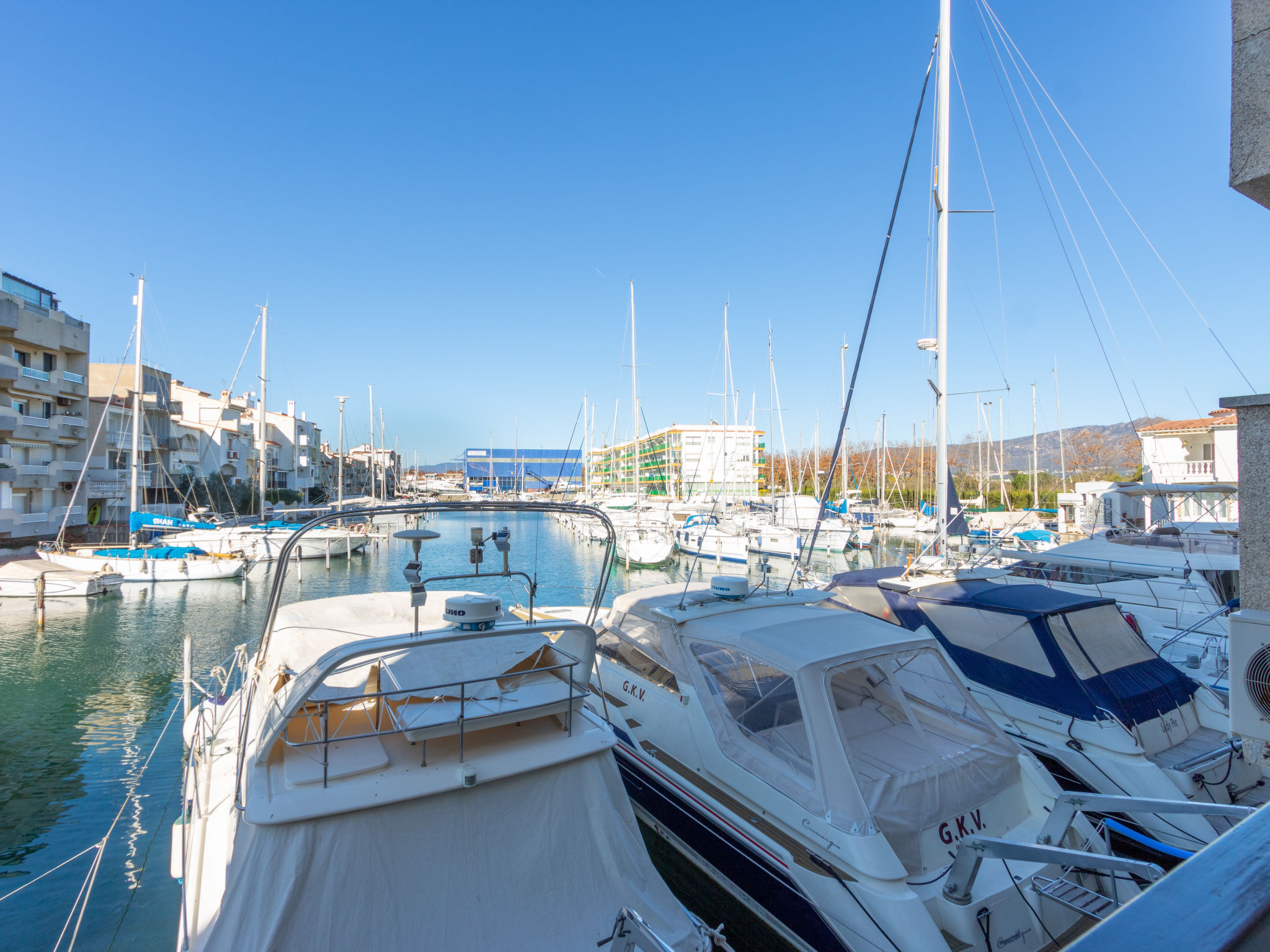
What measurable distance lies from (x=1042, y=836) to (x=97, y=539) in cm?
3629

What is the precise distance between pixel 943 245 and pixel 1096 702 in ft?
27.6

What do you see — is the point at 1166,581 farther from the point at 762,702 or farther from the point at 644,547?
the point at 644,547

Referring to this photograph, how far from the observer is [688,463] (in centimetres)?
6444

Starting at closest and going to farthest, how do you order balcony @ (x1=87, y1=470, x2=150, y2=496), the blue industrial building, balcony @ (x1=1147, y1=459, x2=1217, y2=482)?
balcony @ (x1=1147, y1=459, x2=1217, y2=482) → balcony @ (x1=87, y1=470, x2=150, y2=496) → the blue industrial building

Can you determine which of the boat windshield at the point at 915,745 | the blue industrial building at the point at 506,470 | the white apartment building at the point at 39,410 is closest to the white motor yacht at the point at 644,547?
the boat windshield at the point at 915,745

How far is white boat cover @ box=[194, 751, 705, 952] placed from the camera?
3.14m

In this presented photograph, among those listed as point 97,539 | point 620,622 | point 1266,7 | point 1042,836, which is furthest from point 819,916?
point 97,539

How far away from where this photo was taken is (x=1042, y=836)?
3688 millimetres

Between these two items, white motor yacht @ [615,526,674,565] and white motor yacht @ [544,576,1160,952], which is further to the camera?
white motor yacht @ [615,526,674,565]

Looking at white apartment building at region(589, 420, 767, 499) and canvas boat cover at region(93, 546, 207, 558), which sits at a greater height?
white apartment building at region(589, 420, 767, 499)

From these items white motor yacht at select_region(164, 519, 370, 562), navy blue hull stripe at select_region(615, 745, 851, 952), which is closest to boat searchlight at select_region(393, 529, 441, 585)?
navy blue hull stripe at select_region(615, 745, 851, 952)

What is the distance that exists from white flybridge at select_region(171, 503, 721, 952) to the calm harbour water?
5.34ft

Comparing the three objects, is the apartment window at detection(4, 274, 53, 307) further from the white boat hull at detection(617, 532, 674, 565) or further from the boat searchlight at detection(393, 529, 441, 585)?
the boat searchlight at detection(393, 529, 441, 585)

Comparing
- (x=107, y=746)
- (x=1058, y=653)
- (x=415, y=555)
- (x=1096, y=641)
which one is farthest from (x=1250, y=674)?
(x=107, y=746)
